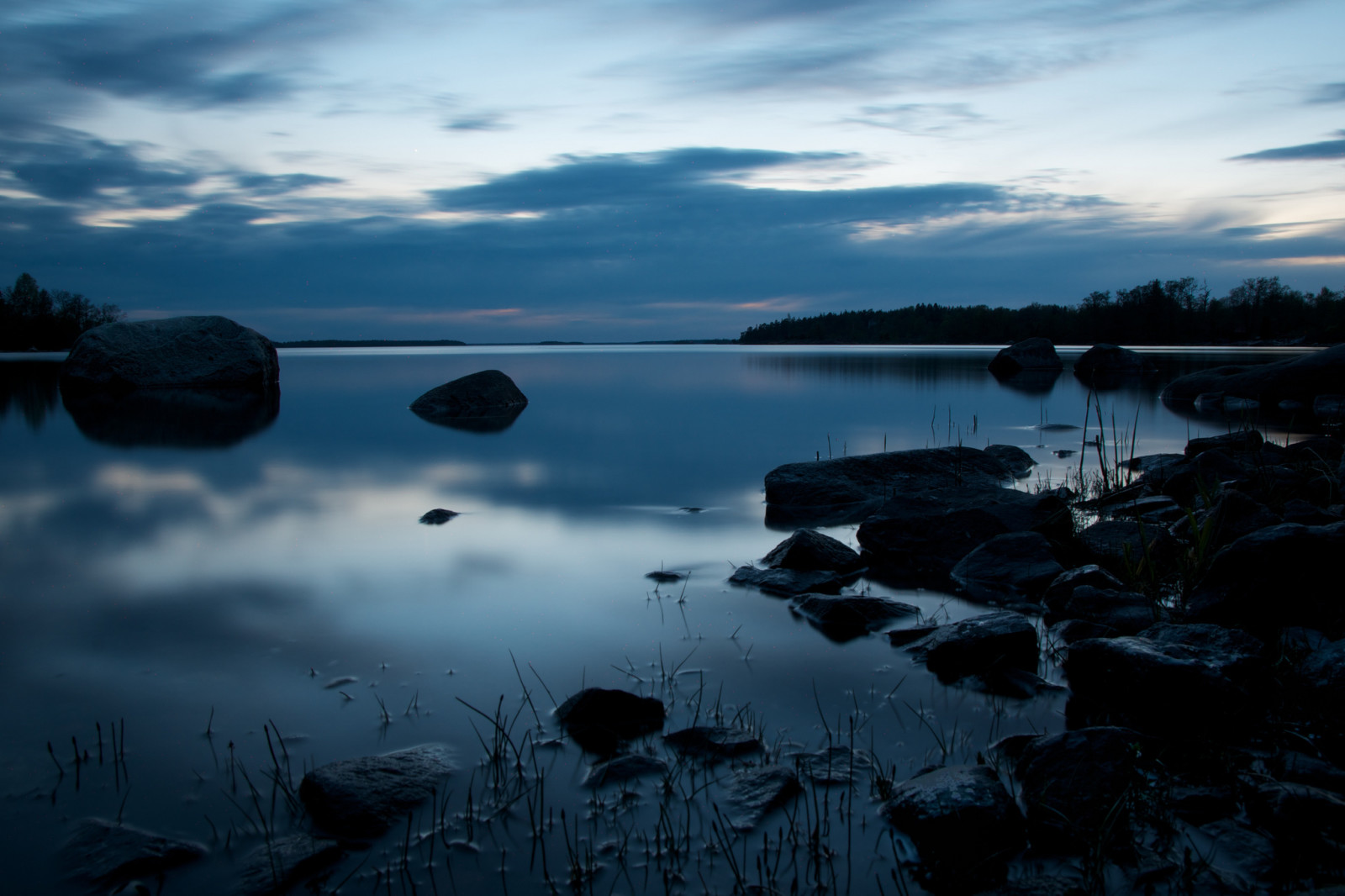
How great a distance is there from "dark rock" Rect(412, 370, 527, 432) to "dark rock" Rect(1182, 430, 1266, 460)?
14.2 m

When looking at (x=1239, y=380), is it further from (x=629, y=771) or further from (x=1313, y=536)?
(x=629, y=771)

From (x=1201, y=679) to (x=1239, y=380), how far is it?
69.3 feet

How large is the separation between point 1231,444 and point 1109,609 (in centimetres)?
752

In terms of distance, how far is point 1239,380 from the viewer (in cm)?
2055

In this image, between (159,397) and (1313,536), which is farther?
(159,397)

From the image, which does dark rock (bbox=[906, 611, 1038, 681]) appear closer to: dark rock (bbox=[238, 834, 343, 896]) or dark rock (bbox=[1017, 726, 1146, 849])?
dark rock (bbox=[1017, 726, 1146, 849])

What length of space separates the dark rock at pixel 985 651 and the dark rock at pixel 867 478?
13.0 feet

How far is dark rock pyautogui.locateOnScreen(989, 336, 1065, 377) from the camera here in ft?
143

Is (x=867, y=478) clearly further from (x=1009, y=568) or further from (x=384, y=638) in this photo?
(x=384, y=638)

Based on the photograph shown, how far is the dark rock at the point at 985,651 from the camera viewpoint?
4.18 metres

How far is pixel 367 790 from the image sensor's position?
2.96 meters

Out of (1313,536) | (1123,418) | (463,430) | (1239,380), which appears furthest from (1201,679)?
(1239,380)

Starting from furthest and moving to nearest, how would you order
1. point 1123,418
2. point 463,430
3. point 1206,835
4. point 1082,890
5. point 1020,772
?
point 1123,418 < point 463,430 < point 1020,772 < point 1206,835 < point 1082,890

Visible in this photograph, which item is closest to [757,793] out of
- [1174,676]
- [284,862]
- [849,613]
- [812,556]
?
[284,862]
